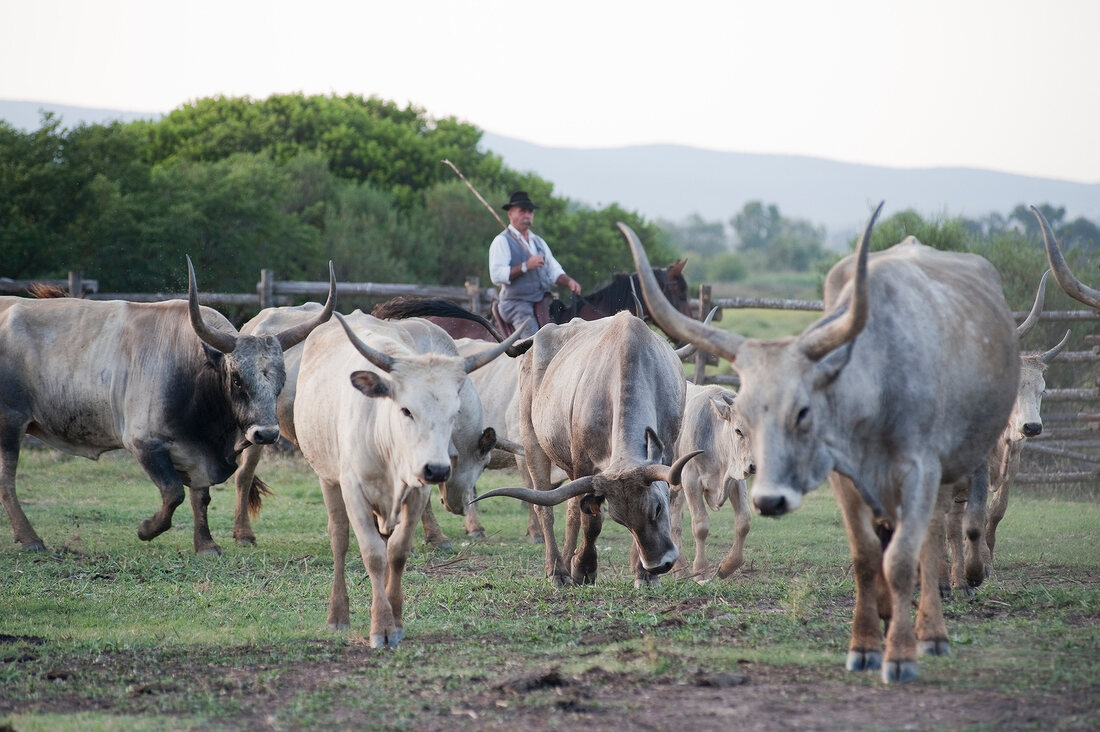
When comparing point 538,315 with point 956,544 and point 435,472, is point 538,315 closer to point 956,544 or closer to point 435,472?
point 956,544

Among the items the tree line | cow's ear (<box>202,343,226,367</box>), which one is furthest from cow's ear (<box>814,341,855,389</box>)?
the tree line

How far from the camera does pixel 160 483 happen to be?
9.34 metres

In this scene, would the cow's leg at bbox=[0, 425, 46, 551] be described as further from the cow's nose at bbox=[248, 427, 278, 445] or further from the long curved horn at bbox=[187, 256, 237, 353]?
the cow's nose at bbox=[248, 427, 278, 445]

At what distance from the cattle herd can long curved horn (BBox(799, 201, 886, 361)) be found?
1 cm

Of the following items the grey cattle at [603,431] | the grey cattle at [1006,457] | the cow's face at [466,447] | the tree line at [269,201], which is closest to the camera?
the cow's face at [466,447]

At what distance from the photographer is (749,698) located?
4754mm

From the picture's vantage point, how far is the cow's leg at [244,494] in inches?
401

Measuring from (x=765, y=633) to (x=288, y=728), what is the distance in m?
2.64

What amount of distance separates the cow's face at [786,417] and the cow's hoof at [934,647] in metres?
1.14

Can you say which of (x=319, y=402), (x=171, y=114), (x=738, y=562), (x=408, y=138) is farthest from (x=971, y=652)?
(x=171, y=114)

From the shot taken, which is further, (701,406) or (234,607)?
(701,406)

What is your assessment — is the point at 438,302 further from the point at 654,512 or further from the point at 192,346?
the point at 654,512

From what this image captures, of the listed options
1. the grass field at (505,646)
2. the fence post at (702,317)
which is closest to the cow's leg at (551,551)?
the grass field at (505,646)

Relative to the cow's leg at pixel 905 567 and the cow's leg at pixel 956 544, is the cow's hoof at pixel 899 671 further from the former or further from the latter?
the cow's leg at pixel 956 544
